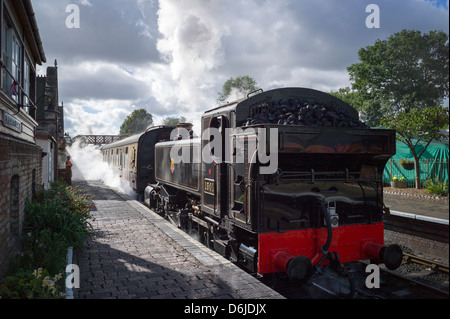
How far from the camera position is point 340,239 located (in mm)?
5367

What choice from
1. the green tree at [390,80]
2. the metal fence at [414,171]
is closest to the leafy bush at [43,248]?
the metal fence at [414,171]

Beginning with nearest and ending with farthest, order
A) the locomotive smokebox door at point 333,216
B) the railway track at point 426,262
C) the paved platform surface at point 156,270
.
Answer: the paved platform surface at point 156,270 < the locomotive smokebox door at point 333,216 < the railway track at point 426,262

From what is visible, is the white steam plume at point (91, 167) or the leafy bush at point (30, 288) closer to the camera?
the leafy bush at point (30, 288)

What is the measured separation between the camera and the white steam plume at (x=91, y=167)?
2245 cm

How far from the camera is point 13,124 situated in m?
6.26

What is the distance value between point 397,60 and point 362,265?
66.9 ft

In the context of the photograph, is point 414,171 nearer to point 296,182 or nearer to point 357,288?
point 357,288

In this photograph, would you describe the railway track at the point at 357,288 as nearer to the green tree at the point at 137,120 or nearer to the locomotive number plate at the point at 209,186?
the locomotive number plate at the point at 209,186

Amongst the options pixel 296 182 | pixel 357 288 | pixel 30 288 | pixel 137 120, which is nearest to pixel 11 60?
pixel 30 288

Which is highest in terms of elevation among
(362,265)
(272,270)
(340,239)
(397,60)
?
(397,60)

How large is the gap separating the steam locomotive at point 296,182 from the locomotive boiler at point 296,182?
0.05 ft

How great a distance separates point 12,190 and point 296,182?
478cm
